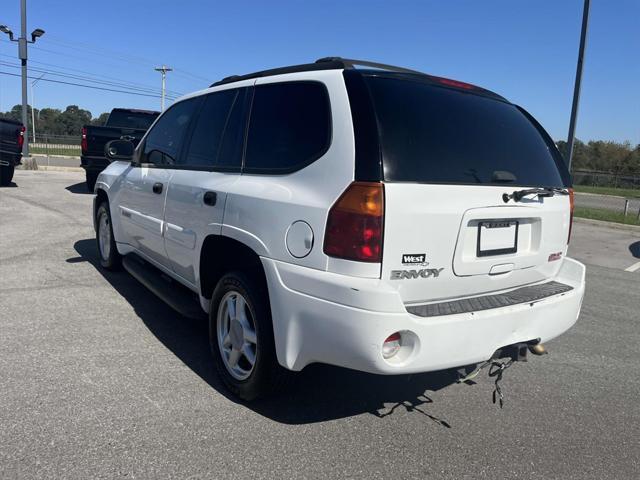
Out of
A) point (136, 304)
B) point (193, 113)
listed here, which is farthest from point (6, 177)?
point (193, 113)

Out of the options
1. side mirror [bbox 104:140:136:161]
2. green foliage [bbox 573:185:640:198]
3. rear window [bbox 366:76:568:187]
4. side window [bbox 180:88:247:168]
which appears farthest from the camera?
green foliage [bbox 573:185:640:198]

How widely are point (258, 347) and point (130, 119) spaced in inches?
495

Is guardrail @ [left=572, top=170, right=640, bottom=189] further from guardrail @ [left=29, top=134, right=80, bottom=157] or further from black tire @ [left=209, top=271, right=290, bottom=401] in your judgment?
black tire @ [left=209, top=271, right=290, bottom=401]

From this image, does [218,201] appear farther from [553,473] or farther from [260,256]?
[553,473]

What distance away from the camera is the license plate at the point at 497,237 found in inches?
111

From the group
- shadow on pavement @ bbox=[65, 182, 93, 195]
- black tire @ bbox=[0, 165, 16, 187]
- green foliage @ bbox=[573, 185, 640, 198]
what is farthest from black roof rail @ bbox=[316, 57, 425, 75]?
green foliage @ bbox=[573, 185, 640, 198]

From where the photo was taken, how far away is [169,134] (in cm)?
448

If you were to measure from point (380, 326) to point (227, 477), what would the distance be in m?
1.01

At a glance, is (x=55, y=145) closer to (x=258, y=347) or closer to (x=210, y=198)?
(x=210, y=198)

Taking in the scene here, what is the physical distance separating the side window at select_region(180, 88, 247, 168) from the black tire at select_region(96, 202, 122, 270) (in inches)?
85.3

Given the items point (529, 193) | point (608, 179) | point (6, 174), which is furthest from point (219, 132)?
point (608, 179)

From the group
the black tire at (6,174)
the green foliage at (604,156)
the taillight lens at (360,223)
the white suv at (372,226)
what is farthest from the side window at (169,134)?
the green foliage at (604,156)

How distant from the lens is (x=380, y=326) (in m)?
2.41

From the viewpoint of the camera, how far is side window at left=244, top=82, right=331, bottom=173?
2779 mm
